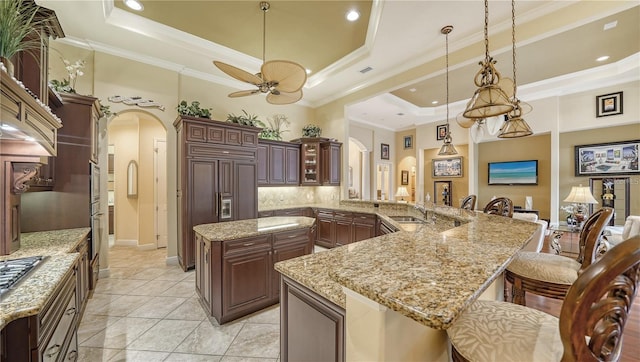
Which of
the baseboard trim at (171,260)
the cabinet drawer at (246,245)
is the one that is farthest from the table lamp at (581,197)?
the baseboard trim at (171,260)

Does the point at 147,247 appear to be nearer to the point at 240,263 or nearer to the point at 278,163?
the point at 278,163

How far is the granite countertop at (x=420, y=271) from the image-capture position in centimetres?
64

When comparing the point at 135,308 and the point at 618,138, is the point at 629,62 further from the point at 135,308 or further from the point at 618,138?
the point at 135,308

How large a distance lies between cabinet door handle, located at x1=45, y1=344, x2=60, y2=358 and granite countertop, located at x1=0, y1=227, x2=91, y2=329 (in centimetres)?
35

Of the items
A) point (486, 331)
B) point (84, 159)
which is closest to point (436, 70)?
point (486, 331)

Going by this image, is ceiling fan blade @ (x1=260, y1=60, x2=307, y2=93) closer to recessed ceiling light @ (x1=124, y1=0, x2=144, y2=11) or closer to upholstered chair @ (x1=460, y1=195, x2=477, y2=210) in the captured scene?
recessed ceiling light @ (x1=124, y1=0, x2=144, y2=11)

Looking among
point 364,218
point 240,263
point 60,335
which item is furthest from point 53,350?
point 364,218

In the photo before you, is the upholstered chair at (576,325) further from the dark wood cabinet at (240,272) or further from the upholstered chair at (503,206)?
the upholstered chair at (503,206)

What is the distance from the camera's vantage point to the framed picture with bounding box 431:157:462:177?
8.31 meters

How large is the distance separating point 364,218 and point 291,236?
215cm


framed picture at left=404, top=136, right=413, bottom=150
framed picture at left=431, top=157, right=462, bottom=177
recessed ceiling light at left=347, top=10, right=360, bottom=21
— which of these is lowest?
framed picture at left=431, top=157, right=462, bottom=177

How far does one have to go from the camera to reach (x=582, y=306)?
0.70 m

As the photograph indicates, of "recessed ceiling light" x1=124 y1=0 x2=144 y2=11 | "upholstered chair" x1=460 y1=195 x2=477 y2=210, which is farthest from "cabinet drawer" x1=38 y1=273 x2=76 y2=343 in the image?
"upholstered chair" x1=460 y1=195 x2=477 y2=210

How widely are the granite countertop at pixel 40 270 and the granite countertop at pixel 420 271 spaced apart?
1.08 meters
